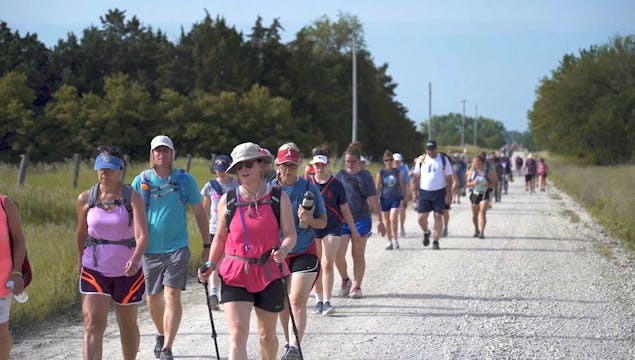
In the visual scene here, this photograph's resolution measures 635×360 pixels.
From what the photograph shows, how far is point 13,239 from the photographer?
5.77 metres

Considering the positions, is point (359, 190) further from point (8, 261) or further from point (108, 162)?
point (8, 261)

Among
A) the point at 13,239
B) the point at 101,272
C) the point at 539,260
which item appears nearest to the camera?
the point at 13,239

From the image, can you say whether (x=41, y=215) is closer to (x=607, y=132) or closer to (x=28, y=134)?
(x=28, y=134)

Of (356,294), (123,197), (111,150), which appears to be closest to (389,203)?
(356,294)

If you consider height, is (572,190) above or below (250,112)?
below

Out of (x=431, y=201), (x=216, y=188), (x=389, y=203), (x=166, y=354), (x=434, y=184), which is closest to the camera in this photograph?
(x=166, y=354)

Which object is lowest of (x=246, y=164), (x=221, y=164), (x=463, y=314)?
(x=463, y=314)

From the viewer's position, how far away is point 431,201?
52.3ft

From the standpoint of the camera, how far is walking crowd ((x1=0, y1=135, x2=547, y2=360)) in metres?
5.65

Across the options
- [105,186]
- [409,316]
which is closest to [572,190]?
[409,316]

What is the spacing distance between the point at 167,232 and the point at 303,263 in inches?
45.2

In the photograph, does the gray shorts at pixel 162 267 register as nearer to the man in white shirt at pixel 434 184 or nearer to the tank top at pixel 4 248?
the tank top at pixel 4 248

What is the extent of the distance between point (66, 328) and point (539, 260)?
335 inches

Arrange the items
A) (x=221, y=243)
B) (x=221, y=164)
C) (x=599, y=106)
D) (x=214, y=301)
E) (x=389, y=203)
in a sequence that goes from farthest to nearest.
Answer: (x=599, y=106)
(x=389, y=203)
(x=214, y=301)
(x=221, y=164)
(x=221, y=243)
